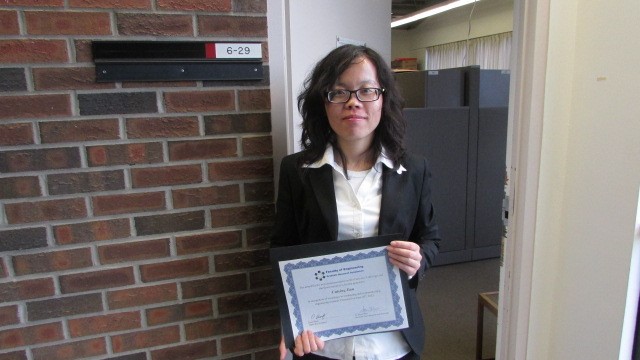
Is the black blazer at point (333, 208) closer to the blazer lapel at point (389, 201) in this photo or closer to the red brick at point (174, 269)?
A: the blazer lapel at point (389, 201)

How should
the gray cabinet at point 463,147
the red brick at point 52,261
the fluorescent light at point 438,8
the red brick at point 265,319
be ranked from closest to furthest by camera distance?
the red brick at point 52,261, the red brick at point 265,319, the gray cabinet at point 463,147, the fluorescent light at point 438,8

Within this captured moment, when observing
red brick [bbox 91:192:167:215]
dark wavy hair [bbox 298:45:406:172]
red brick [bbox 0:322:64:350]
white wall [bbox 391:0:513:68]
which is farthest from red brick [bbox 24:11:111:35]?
white wall [bbox 391:0:513:68]

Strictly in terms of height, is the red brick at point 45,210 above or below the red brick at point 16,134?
below

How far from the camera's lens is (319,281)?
1036 millimetres

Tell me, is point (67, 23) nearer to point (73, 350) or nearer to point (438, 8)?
point (73, 350)

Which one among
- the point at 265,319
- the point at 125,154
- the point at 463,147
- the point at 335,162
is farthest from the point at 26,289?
the point at 463,147

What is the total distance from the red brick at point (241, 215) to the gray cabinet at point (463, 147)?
276cm

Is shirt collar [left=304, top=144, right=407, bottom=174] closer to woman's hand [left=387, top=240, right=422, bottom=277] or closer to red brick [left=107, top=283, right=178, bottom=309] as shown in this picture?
woman's hand [left=387, top=240, right=422, bottom=277]

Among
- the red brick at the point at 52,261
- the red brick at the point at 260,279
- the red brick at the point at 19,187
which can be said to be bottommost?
the red brick at the point at 260,279

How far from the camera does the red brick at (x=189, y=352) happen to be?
1202 mm

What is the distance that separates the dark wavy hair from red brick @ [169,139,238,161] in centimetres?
20

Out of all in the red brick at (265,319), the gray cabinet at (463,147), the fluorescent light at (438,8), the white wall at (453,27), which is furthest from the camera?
the white wall at (453,27)

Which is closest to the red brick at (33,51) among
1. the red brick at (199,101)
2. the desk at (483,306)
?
the red brick at (199,101)

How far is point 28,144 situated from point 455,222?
3594 mm
